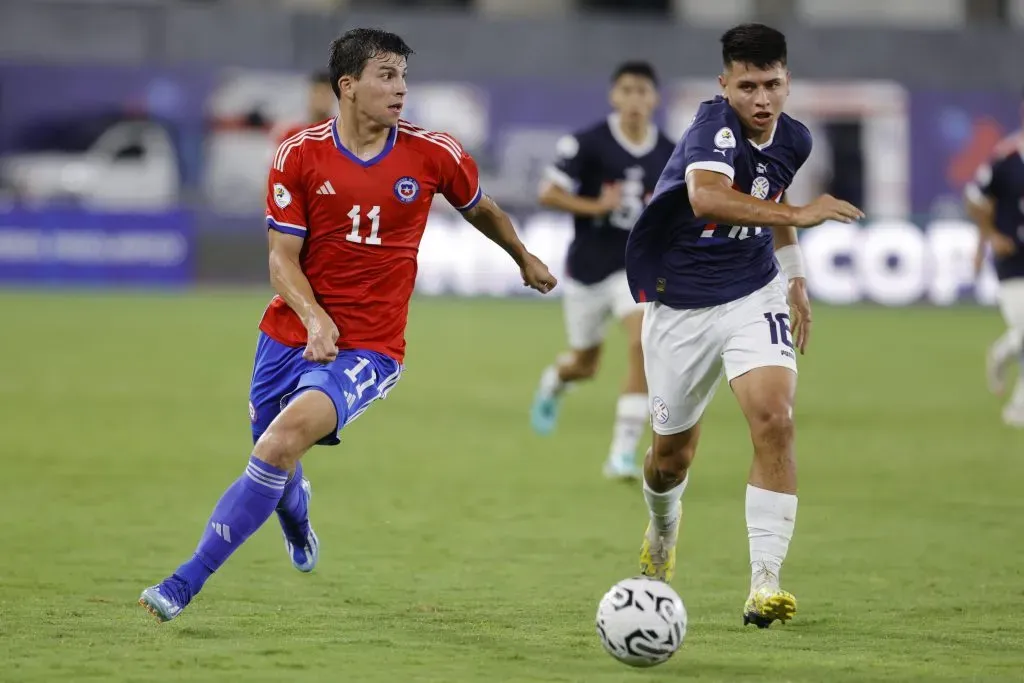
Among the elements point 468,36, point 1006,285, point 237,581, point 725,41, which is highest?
point 468,36

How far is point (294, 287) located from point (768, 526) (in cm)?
213

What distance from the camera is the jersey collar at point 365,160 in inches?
268

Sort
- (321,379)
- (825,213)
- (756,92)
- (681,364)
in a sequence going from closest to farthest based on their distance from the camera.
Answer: (825,213) → (321,379) → (756,92) → (681,364)

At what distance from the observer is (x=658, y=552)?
7.47m

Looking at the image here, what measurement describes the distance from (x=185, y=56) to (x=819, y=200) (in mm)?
30309

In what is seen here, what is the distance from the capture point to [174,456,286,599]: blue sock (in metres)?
6.37

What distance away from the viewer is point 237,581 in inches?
299

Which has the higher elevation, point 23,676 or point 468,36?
point 468,36

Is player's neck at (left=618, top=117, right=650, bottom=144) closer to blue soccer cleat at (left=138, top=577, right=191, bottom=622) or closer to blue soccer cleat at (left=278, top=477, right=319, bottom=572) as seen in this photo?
blue soccer cleat at (left=278, top=477, right=319, bottom=572)

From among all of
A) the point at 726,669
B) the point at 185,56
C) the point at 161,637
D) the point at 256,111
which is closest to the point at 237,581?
the point at 161,637

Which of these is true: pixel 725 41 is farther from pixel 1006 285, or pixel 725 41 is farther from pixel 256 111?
pixel 256 111

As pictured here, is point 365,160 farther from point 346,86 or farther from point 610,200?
point 610,200

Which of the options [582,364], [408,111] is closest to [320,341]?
[582,364]

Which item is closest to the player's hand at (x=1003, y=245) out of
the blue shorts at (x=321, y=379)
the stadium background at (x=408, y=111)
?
the blue shorts at (x=321, y=379)
